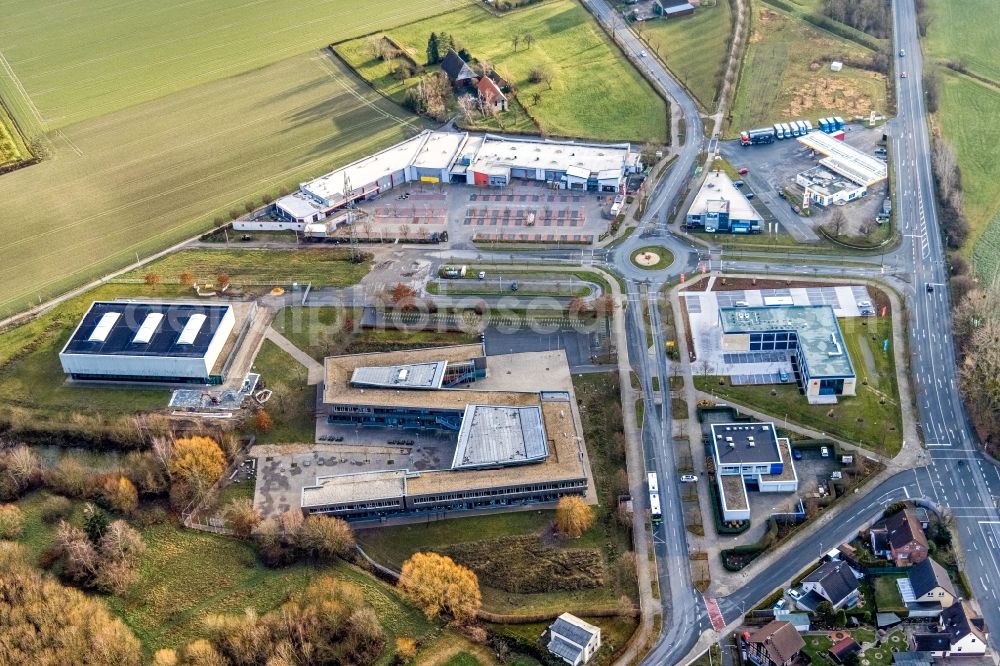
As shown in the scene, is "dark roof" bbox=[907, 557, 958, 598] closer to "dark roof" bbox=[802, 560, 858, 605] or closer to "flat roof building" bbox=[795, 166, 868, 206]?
"dark roof" bbox=[802, 560, 858, 605]

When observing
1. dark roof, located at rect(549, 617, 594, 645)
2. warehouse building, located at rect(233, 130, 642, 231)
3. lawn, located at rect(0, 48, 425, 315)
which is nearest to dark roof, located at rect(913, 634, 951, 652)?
dark roof, located at rect(549, 617, 594, 645)

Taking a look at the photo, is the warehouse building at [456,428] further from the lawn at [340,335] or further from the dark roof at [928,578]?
the dark roof at [928,578]

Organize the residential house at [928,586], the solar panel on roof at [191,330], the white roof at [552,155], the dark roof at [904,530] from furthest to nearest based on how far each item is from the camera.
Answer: the white roof at [552,155]
the solar panel on roof at [191,330]
the dark roof at [904,530]
the residential house at [928,586]

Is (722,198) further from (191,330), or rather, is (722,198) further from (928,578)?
(191,330)

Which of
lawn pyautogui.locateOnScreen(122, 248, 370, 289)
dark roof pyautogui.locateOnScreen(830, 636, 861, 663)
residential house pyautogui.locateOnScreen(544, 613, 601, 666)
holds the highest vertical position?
lawn pyautogui.locateOnScreen(122, 248, 370, 289)

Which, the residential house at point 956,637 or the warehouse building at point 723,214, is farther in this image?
the warehouse building at point 723,214

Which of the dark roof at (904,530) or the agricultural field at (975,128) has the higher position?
the agricultural field at (975,128)

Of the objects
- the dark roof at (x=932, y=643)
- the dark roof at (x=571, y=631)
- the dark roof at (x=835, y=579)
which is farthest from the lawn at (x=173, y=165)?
the dark roof at (x=932, y=643)
